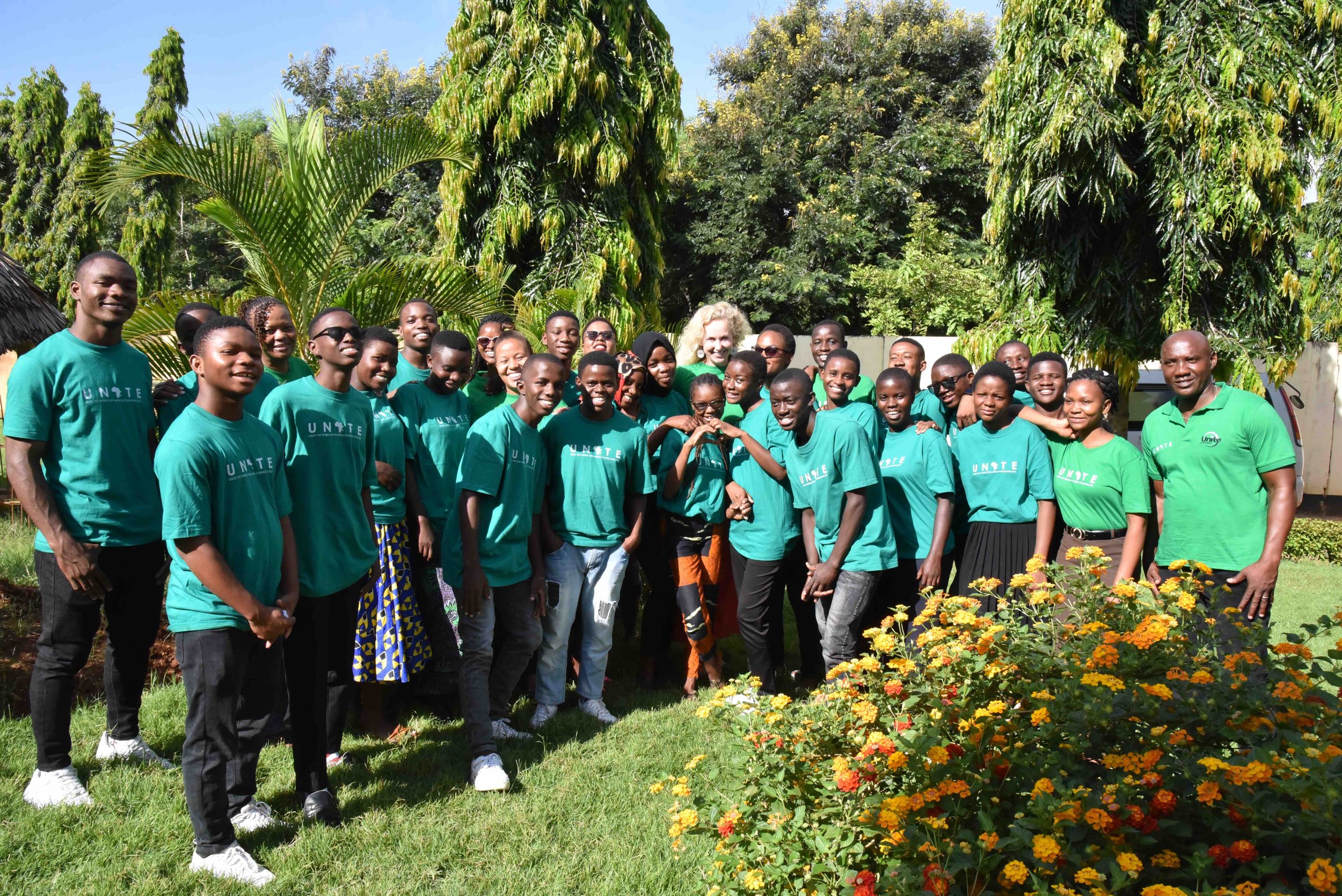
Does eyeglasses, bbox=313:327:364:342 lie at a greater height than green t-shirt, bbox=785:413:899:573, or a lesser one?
greater

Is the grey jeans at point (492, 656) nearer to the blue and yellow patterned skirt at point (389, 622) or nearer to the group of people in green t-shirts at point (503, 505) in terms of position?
the group of people in green t-shirts at point (503, 505)

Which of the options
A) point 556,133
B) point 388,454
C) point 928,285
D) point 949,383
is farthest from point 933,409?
point 928,285

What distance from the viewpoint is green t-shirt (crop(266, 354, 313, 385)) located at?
189 inches

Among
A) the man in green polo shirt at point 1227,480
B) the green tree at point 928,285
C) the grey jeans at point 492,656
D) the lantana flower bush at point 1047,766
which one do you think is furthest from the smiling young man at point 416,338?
the green tree at point 928,285

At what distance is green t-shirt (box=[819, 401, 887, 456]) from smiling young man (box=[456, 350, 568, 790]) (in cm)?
150

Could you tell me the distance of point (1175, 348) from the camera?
452cm

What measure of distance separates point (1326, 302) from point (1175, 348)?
50.6 feet

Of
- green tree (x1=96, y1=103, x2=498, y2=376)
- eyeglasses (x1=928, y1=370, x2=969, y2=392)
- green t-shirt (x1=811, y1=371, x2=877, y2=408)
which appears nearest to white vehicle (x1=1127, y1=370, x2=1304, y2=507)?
green t-shirt (x1=811, y1=371, x2=877, y2=408)

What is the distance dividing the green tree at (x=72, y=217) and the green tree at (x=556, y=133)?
38.3ft

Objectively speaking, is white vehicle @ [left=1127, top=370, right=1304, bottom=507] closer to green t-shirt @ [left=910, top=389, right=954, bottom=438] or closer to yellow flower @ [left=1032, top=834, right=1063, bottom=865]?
green t-shirt @ [left=910, top=389, right=954, bottom=438]

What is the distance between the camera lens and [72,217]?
66.9ft

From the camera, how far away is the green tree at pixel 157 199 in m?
21.1

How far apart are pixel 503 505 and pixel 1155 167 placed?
8422 millimetres

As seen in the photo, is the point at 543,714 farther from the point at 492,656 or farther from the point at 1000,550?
the point at 1000,550
